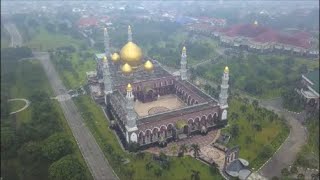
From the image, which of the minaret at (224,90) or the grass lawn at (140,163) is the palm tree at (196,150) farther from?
the minaret at (224,90)

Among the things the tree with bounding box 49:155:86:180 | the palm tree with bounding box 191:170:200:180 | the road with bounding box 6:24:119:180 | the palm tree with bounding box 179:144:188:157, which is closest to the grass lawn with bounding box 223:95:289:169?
the palm tree with bounding box 179:144:188:157

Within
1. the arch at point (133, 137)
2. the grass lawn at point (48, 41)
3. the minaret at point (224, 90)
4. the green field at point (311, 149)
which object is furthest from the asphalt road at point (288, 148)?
the grass lawn at point (48, 41)

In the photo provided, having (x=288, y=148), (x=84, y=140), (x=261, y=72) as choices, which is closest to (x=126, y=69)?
(x=84, y=140)

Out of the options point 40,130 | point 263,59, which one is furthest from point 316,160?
point 263,59

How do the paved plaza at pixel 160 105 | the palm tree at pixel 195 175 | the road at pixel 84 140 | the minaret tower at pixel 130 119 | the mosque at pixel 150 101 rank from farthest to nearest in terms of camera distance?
the paved plaza at pixel 160 105 < the mosque at pixel 150 101 < the minaret tower at pixel 130 119 < the road at pixel 84 140 < the palm tree at pixel 195 175

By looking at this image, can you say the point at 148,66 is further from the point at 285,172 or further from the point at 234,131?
the point at 285,172

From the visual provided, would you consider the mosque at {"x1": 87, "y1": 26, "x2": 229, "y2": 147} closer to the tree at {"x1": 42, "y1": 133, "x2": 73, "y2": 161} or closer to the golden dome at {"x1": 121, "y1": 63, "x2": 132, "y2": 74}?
the golden dome at {"x1": 121, "y1": 63, "x2": 132, "y2": 74}

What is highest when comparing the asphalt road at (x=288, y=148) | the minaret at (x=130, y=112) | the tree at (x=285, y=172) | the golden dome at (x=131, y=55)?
the golden dome at (x=131, y=55)
